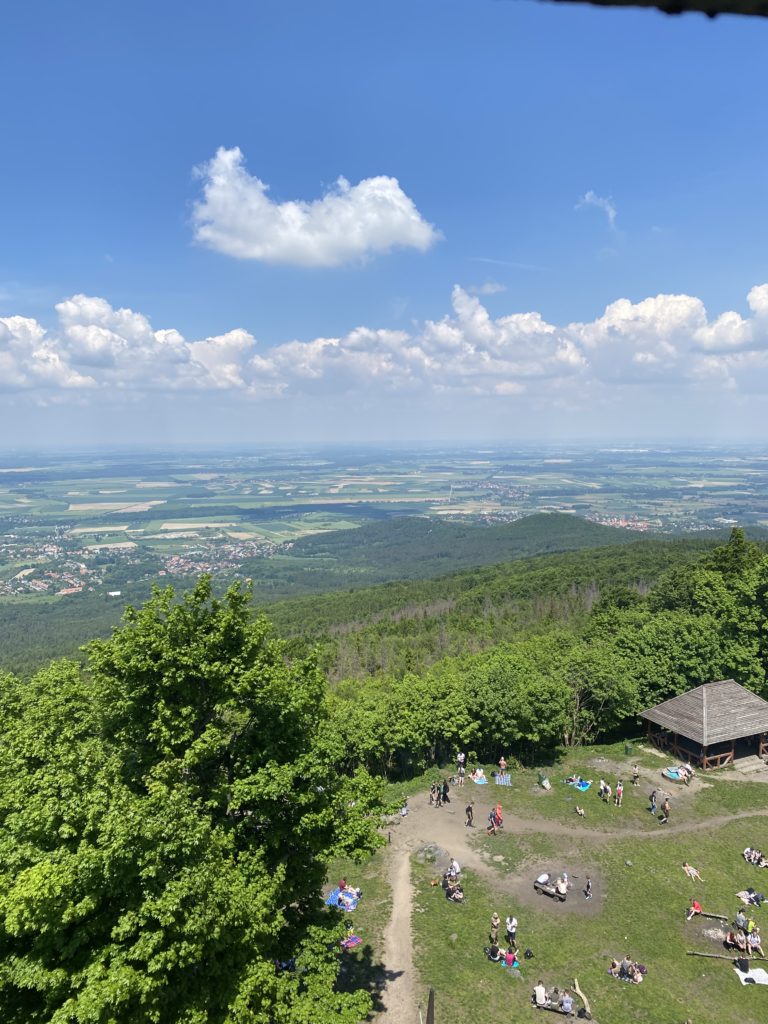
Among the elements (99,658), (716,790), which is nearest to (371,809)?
(99,658)

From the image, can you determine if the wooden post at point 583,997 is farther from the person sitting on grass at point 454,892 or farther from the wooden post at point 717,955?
the person sitting on grass at point 454,892

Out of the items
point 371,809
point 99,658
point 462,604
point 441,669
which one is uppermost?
point 99,658

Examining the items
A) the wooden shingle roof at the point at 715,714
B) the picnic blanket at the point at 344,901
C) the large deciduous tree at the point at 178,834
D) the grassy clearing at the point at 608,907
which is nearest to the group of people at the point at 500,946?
the grassy clearing at the point at 608,907

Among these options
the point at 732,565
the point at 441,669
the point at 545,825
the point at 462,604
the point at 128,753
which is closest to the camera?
the point at 128,753

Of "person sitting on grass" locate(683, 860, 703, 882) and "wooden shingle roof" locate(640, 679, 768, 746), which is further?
"wooden shingle roof" locate(640, 679, 768, 746)

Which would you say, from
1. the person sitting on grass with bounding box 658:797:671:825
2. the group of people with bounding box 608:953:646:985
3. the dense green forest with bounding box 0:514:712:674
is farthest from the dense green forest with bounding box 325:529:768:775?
the dense green forest with bounding box 0:514:712:674

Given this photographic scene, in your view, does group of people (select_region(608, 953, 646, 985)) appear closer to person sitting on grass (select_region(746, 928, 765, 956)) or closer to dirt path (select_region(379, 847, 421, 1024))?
person sitting on grass (select_region(746, 928, 765, 956))

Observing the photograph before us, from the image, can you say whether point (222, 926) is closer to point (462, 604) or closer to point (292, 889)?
point (292, 889)
